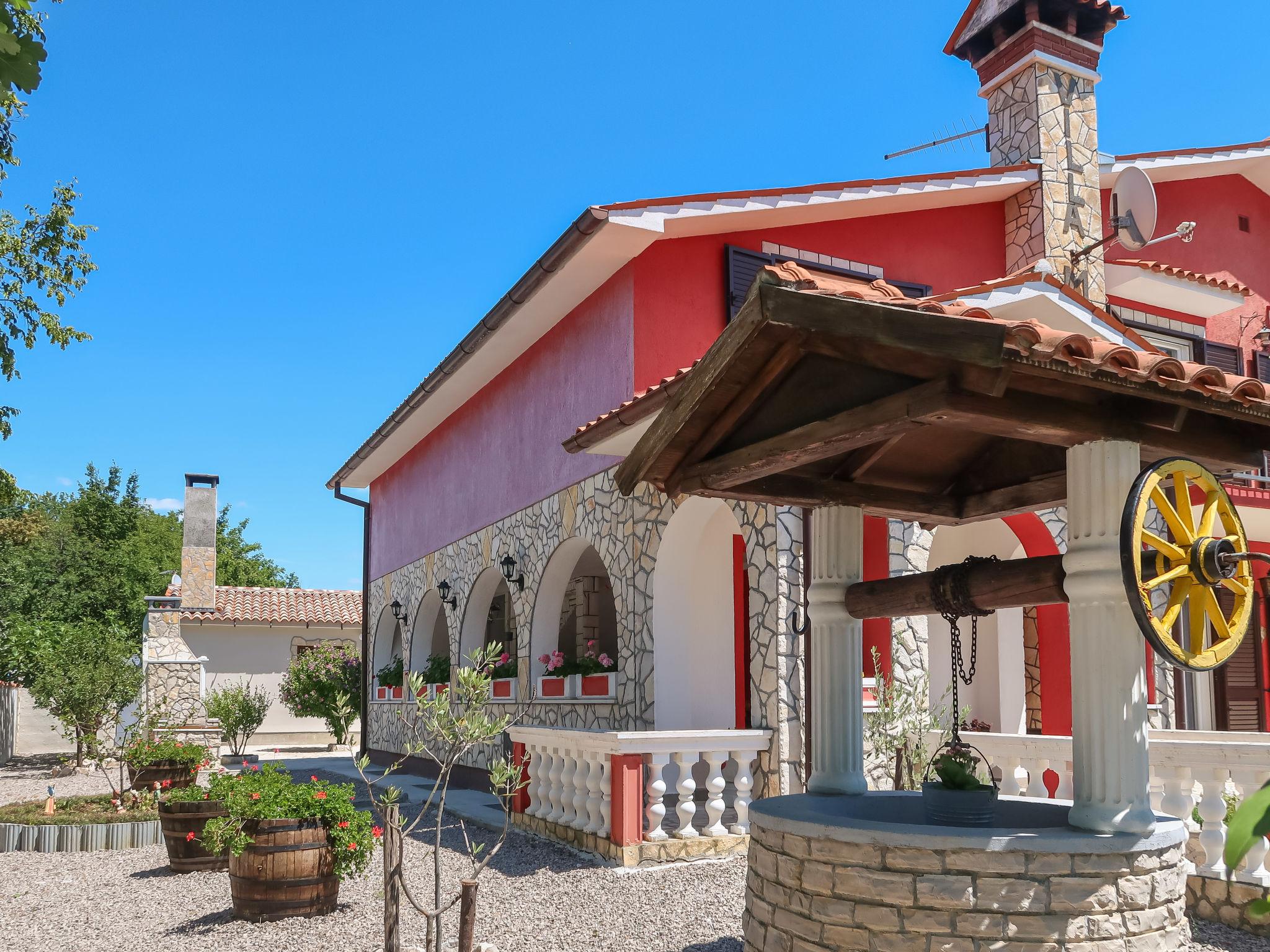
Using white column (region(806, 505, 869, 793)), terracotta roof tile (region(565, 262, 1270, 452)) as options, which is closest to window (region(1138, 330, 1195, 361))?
white column (region(806, 505, 869, 793))

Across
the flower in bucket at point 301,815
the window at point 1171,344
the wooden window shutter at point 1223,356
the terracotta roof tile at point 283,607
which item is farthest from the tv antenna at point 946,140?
the terracotta roof tile at point 283,607

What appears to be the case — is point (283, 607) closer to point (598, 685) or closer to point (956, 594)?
point (598, 685)

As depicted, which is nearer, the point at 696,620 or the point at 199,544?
the point at 696,620

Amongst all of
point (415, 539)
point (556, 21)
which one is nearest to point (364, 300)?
point (415, 539)

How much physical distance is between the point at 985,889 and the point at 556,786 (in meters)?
5.95

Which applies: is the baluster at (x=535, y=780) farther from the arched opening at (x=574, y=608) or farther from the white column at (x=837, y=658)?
the white column at (x=837, y=658)

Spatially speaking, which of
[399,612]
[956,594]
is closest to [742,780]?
[956,594]

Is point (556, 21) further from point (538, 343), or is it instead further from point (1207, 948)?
point (1207, 948)

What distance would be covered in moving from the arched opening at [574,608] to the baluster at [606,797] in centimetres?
264

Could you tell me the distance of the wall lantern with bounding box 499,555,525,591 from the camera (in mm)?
13523

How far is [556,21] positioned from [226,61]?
4023mm

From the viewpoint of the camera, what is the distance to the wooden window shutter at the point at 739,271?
10.6 metres

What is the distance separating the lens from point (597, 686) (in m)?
11.4

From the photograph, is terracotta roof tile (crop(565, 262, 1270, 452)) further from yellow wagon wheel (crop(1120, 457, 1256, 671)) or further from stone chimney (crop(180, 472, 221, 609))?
stone chimney (crop(180, 472, 221, 609))
